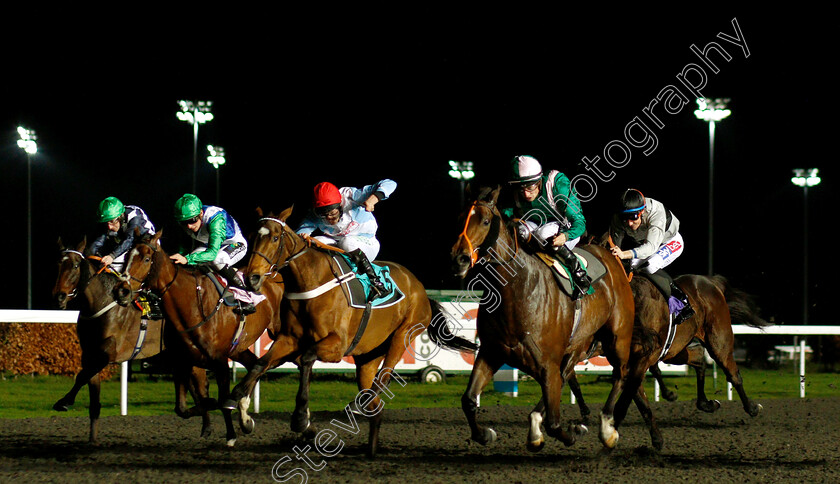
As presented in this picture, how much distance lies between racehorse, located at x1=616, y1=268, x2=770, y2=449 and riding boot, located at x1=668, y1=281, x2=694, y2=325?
0.13 meters

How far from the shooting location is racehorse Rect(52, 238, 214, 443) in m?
6.90

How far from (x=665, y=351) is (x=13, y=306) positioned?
26.3 meters

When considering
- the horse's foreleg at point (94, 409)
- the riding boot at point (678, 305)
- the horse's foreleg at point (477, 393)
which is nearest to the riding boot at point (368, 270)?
the horse's foreleg at point (477, 393)

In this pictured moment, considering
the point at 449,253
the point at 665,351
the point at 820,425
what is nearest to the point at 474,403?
the point at 449,253

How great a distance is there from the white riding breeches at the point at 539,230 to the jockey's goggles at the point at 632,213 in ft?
3.32

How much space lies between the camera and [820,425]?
832cm

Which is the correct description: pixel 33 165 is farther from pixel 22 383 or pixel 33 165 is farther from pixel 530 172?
pixel 530 172

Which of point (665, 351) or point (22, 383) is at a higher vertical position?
point (665, 351)

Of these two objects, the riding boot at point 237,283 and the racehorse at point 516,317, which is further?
the riding boot at point 237,283

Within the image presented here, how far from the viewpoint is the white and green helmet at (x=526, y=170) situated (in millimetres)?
5523

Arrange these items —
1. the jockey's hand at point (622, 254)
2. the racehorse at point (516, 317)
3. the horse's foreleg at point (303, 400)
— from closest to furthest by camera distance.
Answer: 1. the racehorse at point (516, 317)
2. the horse's foreleg at point (303, 400)
3. the jockey's hand at point (622, 254)

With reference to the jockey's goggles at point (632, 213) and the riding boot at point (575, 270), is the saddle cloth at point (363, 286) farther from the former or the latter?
the jockey's goggles at point (632, 213)

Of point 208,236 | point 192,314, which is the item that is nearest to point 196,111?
point 208,236

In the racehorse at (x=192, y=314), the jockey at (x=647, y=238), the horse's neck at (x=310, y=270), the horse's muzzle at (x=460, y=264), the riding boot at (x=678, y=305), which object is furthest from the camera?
the riding boot at (x=678, y=305)
